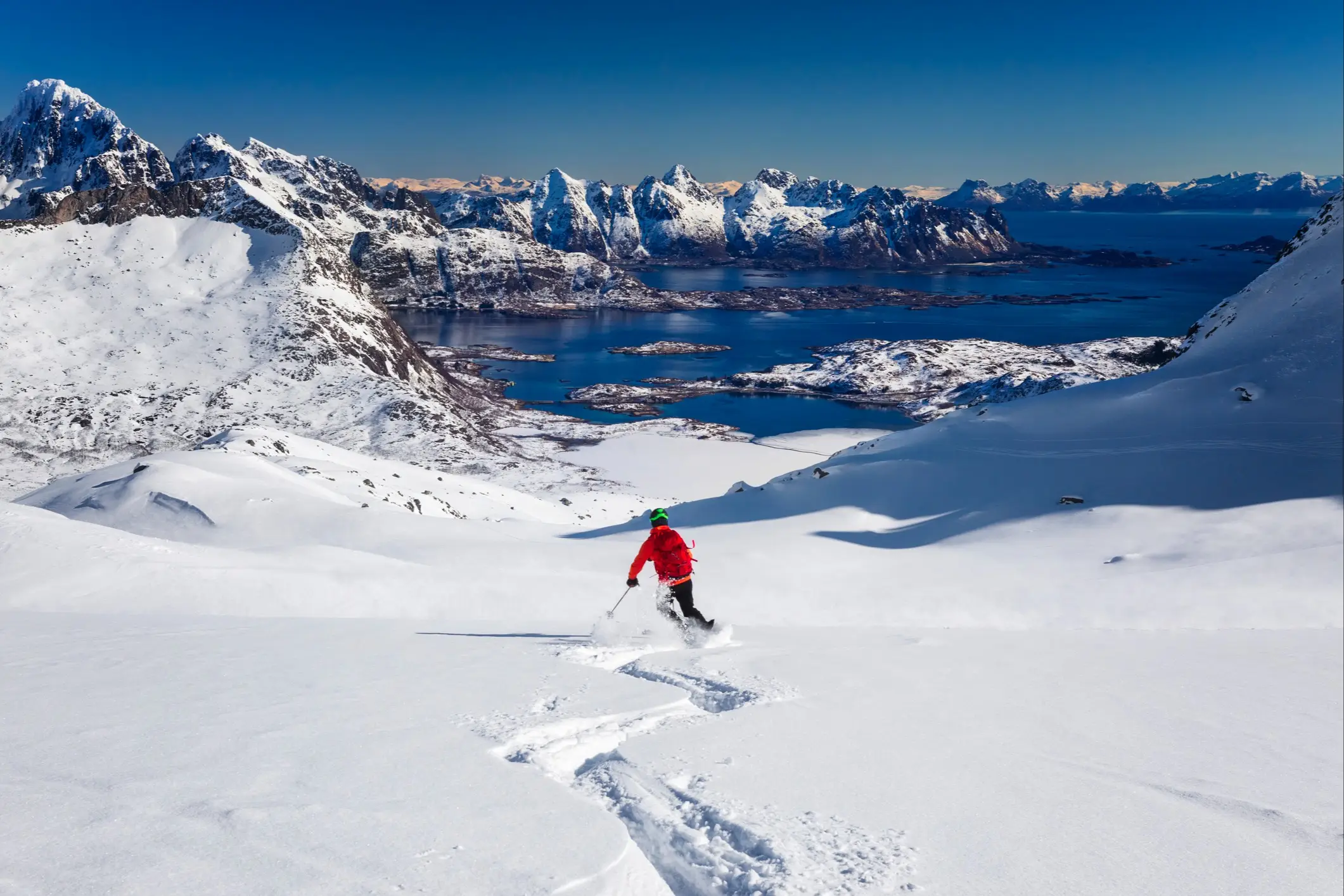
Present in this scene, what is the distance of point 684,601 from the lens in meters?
12.5

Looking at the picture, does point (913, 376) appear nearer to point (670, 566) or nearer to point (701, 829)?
point (670, 566)

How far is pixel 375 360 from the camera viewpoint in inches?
3632

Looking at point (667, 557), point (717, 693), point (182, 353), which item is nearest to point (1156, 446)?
point (667, 557)

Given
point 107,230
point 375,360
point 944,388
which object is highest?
point 107,230

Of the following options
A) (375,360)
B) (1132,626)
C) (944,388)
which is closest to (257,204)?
(375,360)

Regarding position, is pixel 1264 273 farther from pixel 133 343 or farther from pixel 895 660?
pixel 133 343

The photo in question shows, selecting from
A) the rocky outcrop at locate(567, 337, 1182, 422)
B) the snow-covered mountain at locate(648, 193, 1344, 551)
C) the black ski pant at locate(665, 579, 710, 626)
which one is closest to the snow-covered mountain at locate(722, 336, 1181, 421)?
the rocky outcrop at locate(567, 337, 1182, 422)

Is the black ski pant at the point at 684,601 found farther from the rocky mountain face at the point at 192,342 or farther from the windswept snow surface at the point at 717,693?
the rocky mountain face at the point at 192,342

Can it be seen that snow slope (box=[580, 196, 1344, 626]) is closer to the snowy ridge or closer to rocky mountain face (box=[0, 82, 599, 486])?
the snowy ridge

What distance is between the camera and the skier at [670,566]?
40.7 ft

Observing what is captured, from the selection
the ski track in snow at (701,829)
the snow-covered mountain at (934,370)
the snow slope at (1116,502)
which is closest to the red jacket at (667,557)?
the snow slope at (1116,502)

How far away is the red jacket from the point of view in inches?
488

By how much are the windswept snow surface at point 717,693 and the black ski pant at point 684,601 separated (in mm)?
534

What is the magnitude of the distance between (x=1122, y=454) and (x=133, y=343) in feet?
292
